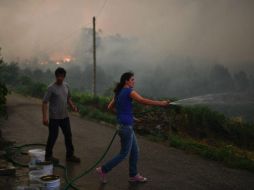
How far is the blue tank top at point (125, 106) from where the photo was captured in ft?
18.2

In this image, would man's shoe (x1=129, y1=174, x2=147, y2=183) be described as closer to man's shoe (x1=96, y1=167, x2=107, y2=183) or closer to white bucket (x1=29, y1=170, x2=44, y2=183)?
man's shoe (x1=96, y1=167, x2=107, y2=183)

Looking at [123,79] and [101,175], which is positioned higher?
[123,79]

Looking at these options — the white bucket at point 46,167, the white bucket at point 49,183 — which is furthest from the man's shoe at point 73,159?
the white bucket at point 49,183

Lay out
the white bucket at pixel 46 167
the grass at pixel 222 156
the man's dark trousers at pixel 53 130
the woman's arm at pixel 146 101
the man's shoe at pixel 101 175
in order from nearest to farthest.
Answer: the woman's arm at pixel 146 101 < the white bucket at pixel 46 167 < the man's shoe at pixel 101 175 < the man's dark trousers at pixel 53 130 < the grass at pixel 222 156

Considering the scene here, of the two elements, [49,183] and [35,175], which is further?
[35,175]

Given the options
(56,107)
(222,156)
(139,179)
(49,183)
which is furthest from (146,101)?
(222,156)

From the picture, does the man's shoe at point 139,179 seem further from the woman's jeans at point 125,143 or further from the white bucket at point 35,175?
the white bucket at point 35,175

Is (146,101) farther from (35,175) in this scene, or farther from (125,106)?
(35,175)

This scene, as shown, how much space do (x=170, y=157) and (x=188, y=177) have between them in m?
1.81

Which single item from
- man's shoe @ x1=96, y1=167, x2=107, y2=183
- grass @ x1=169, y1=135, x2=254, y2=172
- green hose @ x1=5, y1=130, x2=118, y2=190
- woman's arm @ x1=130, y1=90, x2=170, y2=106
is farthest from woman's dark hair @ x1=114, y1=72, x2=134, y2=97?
grass @ x1=169, y1=135, x2=254, y2=172

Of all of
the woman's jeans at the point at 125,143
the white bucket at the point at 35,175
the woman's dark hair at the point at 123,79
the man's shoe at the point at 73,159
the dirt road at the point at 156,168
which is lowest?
the dirt road at the point at 156,168

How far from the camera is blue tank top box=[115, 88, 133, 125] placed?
555cm

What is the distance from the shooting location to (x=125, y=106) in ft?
18.3

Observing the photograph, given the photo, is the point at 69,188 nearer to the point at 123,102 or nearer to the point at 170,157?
the point at 123,102
